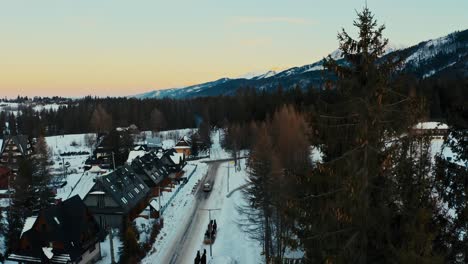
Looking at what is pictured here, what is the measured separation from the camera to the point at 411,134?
26.1 feet

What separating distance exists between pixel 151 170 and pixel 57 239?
83.9 feet

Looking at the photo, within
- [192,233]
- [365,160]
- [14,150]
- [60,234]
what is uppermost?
[365,160]

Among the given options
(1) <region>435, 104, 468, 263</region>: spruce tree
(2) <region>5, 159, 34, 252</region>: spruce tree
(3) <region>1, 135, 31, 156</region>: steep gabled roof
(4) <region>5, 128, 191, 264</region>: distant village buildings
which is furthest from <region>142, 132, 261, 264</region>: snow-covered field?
(3) <region>1, 135, 31, 156</region>: steep gabled roof

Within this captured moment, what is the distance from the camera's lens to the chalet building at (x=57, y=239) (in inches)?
1052

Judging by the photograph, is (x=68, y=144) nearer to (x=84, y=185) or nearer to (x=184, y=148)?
(x=184, y=148)

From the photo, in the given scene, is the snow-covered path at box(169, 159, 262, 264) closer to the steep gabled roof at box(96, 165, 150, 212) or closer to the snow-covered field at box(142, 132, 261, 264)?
the snow-covered field at box(142, 132, 261, 264)

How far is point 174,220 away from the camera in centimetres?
3750

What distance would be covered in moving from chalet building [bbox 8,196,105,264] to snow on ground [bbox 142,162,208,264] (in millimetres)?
4968

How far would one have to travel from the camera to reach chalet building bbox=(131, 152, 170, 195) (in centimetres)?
5016

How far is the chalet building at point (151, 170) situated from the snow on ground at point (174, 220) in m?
3.79

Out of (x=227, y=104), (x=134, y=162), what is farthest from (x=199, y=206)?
(x=227, y=104)

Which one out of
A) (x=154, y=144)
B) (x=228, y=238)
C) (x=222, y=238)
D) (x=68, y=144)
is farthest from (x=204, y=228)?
(x=68, y=144)

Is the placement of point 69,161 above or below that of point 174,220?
above

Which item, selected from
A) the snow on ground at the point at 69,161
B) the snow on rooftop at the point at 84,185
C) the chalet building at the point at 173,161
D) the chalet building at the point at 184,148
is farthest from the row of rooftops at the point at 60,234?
the chalet building at the point at 184,148
